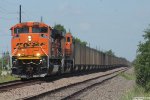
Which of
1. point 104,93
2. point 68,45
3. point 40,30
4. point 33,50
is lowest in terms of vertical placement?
point 104,93

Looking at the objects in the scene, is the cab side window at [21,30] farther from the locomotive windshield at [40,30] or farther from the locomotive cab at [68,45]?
the locomotive cab at [68,45]

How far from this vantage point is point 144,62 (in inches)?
720

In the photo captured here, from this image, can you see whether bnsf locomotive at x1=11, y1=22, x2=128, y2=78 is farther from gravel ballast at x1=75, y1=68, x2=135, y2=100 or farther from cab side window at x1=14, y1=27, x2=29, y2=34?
gravel ballast at x1=75, y1=68, x2=135, y2=100

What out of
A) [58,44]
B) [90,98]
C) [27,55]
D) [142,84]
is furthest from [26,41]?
[90,98]

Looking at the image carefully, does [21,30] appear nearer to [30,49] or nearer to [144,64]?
[30,49]

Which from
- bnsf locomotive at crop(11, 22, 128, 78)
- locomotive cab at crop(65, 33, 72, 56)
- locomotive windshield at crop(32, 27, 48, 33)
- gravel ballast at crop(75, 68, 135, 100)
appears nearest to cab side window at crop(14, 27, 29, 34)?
bnsf locomotive at crop(11, 22, 128, 78)

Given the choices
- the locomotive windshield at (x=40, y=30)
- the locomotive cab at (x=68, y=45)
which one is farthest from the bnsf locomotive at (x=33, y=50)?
the locomotive cab at (x=68, y=45)

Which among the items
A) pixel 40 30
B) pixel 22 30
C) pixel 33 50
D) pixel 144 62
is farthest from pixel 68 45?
pixel 144 62

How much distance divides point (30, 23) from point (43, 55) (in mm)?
2329

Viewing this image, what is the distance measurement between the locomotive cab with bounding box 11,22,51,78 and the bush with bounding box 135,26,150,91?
6.10m

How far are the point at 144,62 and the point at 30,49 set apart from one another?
310 inches

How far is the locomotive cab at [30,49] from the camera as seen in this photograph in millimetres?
23000

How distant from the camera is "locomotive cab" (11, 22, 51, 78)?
23.0m

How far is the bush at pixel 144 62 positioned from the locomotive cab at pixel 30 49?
20.0ft
